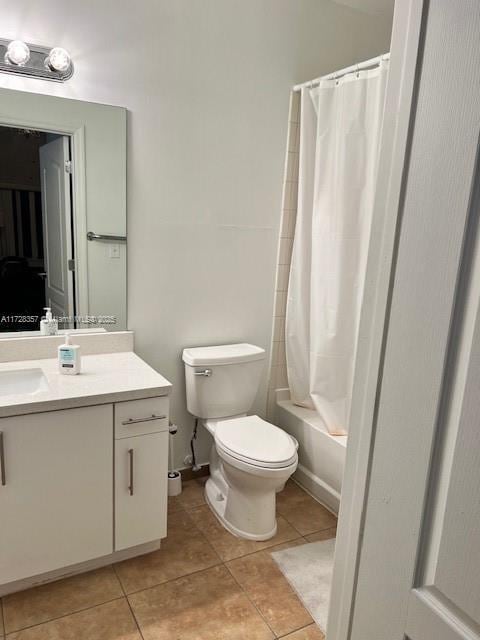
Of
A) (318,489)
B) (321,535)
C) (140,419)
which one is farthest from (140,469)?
(318,489)

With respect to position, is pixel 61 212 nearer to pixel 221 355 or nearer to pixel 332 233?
pixel 221 355

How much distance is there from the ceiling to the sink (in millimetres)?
2389

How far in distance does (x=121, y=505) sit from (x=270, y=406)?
116 centimetres

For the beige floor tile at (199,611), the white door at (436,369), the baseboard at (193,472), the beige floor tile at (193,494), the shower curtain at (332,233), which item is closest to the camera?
the white door at (436,369)

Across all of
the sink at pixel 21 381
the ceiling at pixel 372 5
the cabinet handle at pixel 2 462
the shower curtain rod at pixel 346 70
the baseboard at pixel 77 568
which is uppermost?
the ceiling at pixel 372 5

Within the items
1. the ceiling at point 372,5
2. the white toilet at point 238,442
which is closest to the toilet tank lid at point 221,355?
the white toilet at point 238,442

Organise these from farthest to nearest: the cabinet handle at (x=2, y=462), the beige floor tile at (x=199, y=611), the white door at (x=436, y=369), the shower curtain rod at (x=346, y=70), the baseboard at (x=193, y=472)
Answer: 1. the baseboard at (x=193, y=472)
2. the shower curtain rod at (x=346, y=70)
3. the beige floor tile at (x=199, y=611)
4. the cabinet handle at (x=2, y=462)
5. the white door at (x=436, y=369)

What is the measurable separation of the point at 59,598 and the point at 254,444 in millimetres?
963

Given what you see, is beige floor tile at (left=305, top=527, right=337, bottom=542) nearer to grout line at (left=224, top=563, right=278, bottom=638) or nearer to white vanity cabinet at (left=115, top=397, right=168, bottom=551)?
grout line at (left=224, top=563, right=278, bottom=638)

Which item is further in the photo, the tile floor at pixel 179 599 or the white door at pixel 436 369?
Answer: the tile floor at pixel 179 599

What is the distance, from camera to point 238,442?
212cm

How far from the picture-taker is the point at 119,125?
2.06m

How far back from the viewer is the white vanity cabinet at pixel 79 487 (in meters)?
1.62

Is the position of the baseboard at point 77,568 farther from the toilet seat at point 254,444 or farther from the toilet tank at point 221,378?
the toilet tank at point 221,378
